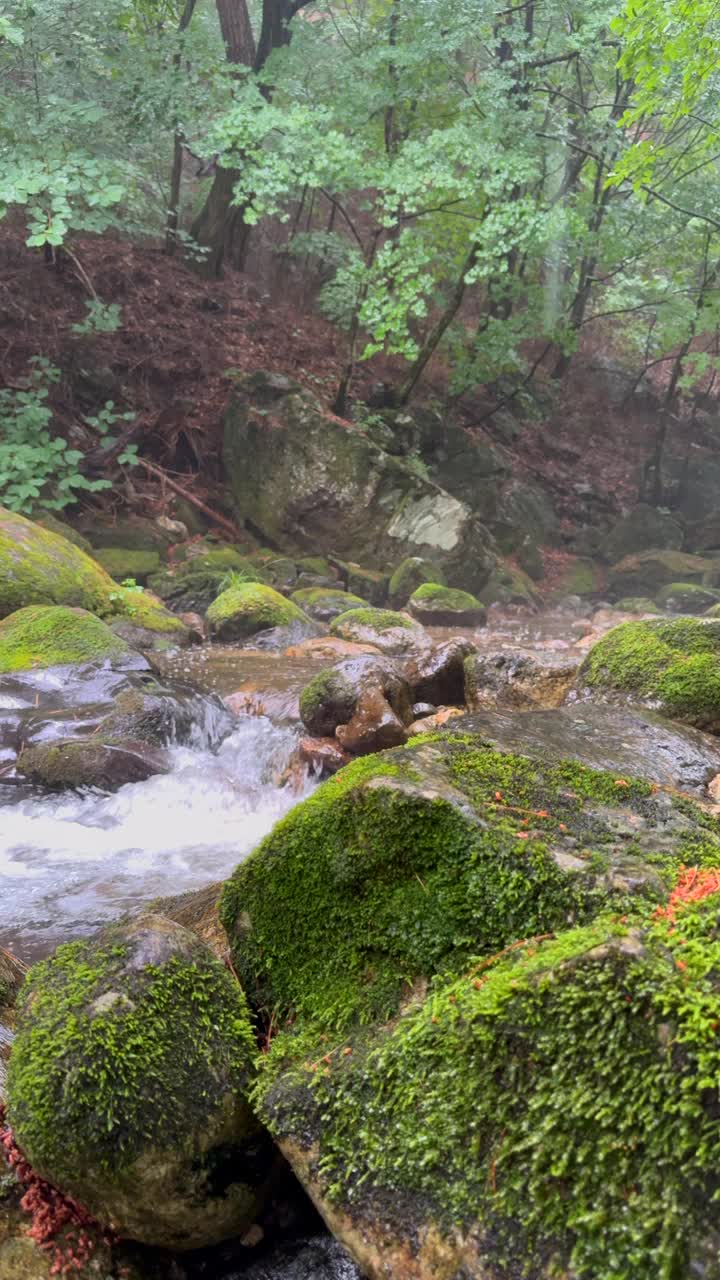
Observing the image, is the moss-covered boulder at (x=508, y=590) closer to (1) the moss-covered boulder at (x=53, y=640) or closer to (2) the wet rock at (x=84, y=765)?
(1) the moss-covered boulder at (x=53, y=640)

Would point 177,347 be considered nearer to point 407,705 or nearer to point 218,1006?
point 407,705

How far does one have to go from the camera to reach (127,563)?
497 inches

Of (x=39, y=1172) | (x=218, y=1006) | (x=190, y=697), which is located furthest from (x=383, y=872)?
(x=190, y=697)

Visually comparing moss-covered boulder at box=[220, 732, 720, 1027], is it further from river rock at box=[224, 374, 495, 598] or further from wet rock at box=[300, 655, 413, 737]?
river rock at box=[224, 374, 495, 598]

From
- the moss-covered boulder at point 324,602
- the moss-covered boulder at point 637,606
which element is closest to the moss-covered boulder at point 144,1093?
the moss-covered boulder at point 324,602

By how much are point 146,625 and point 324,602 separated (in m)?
3.45

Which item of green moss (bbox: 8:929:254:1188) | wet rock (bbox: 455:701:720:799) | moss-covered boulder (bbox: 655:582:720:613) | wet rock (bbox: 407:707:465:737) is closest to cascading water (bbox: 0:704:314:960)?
wet rock (bbox: 407:707:465:737)

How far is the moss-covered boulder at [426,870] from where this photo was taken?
216cm

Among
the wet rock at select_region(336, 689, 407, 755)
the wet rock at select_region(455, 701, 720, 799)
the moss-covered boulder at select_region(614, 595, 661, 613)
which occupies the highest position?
the wet rock at select_region(455, 701, 720, 799)

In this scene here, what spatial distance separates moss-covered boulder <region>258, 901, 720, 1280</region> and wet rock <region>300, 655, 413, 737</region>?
15.9ft

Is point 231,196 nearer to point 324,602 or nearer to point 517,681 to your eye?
point 324,602

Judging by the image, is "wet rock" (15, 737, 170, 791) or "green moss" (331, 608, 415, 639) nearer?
"wet rock" (15, 737, 170, 791)

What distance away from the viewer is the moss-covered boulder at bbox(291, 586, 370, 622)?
12.5 metres

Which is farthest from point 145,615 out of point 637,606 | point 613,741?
point 637,606
